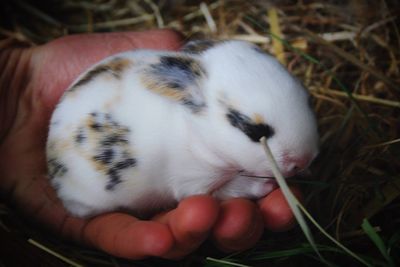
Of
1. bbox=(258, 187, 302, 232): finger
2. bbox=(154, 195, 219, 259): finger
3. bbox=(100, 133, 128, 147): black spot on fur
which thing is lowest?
bbox=(258, 187, 302, 232): finger

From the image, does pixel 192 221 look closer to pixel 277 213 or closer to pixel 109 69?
pixel 277 213

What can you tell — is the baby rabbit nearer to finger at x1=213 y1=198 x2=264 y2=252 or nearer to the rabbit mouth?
the rabbit mouth

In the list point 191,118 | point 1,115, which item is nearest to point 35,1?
point 1,115

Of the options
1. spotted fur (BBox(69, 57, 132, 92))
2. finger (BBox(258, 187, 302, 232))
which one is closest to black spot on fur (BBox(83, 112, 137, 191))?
spotted fur (BBox(69, 57, 132, 92))

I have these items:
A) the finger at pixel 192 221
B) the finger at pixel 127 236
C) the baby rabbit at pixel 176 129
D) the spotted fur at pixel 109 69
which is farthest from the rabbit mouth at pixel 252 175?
the spotted fur at pixel 109 69

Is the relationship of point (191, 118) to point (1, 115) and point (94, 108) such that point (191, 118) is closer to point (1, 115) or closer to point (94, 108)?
point (94, 108)

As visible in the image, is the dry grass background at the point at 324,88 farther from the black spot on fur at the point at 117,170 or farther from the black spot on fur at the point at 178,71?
the black spot on fur at the point at 178,71

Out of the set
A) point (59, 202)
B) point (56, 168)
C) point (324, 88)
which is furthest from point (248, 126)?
point (324, 88)
